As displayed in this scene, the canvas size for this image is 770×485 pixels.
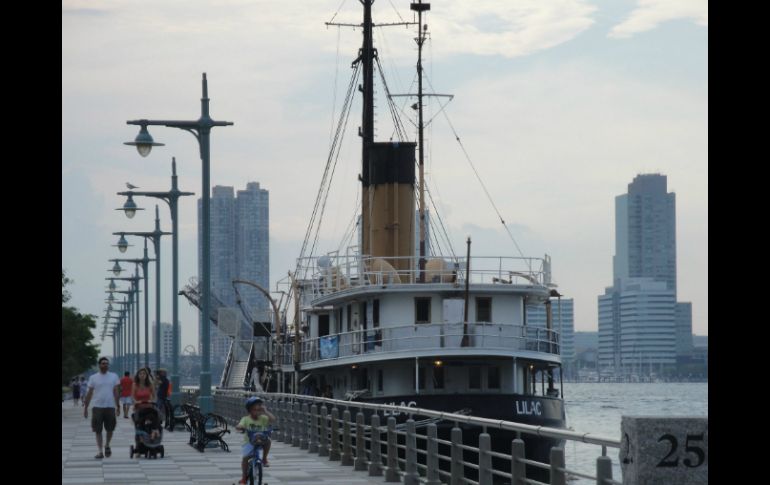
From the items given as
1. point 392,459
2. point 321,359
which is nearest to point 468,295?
point 321,359

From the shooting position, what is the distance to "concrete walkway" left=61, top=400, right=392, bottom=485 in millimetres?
19875

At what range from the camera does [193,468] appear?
22297 mm

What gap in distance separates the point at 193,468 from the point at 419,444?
41.9 feet

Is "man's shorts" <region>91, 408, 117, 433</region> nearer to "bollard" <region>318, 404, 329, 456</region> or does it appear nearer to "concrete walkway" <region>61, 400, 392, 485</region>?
"concrete walkway" <region>61, 400, 392, 485</region>

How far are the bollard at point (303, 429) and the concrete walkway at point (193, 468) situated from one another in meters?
0.21

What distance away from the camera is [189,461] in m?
24.0

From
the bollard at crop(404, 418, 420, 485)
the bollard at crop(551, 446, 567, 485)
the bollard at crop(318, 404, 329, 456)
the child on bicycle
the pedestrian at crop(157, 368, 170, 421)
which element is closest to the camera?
the bollard at crop(551, 446, 567, 485)

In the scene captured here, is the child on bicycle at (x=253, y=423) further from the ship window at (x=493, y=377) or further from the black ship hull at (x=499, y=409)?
the ship window at (x=493, y=377)

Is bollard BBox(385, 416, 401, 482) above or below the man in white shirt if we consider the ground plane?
below

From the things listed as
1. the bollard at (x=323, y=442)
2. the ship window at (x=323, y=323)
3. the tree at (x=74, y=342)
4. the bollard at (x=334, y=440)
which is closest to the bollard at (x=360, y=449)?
the bollard at (x=334, y=440)

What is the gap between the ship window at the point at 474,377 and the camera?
123ft

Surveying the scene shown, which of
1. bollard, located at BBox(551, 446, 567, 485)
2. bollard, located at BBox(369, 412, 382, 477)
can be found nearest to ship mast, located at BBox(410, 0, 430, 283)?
bollard, located at BBox(369, 412, 382, 477)
